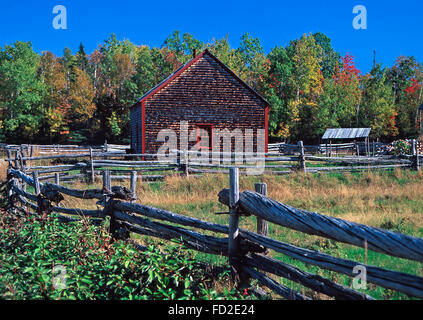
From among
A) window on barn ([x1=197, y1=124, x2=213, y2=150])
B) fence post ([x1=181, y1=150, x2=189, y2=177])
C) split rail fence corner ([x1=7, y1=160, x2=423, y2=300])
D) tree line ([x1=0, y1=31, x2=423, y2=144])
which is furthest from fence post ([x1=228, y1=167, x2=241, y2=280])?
tree line ([x1=0, y1=31, x2=423, y2=144])

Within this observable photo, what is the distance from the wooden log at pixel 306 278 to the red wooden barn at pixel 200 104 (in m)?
17.4

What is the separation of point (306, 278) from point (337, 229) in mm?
826

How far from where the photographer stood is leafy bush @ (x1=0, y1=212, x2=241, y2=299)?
10.7 feet

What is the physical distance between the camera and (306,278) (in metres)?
3.63

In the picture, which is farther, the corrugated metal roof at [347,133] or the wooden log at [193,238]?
the corrugated metal roof at [347,133]

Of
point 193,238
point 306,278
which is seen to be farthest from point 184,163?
point 306,278

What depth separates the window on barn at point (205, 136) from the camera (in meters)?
21.8

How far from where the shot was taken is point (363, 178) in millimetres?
13984

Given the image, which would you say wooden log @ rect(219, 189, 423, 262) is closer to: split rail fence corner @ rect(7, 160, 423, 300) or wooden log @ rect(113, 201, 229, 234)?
split rail fence corner @ rect(7, 160, 423, 300)

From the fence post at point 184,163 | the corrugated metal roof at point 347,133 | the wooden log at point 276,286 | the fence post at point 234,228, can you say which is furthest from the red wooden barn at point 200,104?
the wooden log at point 276,286

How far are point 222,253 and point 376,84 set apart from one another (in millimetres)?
45889

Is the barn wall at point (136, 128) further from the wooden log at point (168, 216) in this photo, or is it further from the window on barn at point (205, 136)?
the wooden log at point (168, 216)

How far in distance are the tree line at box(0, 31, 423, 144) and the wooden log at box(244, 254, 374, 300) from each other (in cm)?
3712
